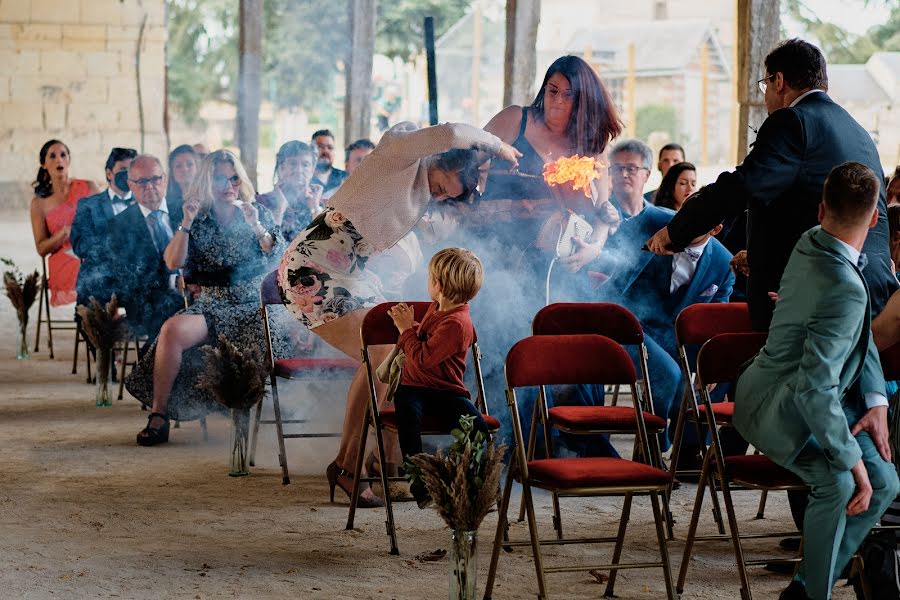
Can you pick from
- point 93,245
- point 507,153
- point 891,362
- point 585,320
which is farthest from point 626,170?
point 93,245

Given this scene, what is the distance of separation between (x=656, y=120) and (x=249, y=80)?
1840cm

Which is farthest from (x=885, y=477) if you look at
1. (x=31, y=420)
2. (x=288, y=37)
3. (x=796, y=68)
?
(x=288, y=37)

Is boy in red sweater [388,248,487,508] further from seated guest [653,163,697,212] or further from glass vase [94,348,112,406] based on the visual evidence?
glass vase [94,348,112,406]

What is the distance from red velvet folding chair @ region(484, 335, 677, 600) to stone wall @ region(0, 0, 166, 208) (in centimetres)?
1414

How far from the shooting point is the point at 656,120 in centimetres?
2988

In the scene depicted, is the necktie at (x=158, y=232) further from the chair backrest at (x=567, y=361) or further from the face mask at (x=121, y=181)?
the chair backrest at (x=567, y=361)

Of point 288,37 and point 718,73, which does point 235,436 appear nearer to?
point 718,73

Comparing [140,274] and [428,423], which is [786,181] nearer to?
[428,423]

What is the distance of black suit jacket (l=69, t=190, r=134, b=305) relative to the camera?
9.42 meters

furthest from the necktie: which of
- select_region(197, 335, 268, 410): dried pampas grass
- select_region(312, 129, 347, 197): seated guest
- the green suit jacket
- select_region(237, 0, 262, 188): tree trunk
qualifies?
the green suit jacket

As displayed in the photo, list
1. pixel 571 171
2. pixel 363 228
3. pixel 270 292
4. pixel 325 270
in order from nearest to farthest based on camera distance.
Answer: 1. pixel 363 228
2. pixel 325 270
3. pixel 571 171
4. pixel 270 292

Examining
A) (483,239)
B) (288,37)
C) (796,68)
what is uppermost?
(288,37)

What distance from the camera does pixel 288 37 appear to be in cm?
3728

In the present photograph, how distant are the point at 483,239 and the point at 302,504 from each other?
1.58 metres
